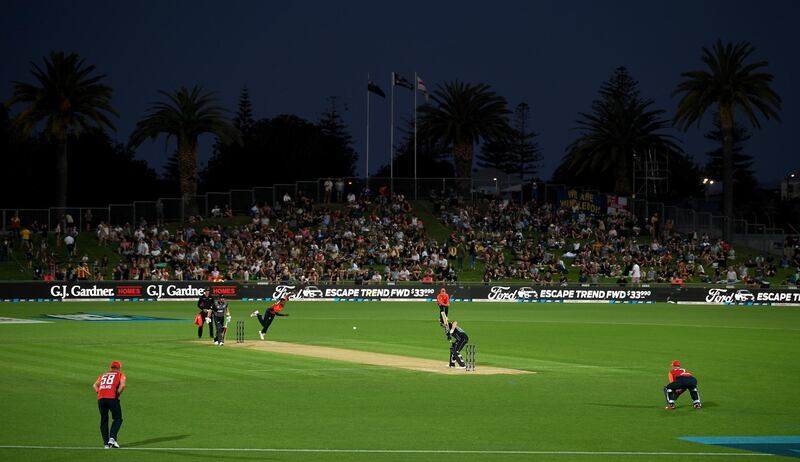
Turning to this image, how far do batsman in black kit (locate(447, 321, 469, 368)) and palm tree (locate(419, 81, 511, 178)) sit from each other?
6485cm

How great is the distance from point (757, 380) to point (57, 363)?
21914 mm

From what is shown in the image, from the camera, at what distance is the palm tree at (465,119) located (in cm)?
9925

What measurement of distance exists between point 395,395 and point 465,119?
7228 centimetres

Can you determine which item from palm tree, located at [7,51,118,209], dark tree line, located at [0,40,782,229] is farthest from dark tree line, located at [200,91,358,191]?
palm tree, located at [7,51,118,209]

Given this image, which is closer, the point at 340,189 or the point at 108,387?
the point at 108,387

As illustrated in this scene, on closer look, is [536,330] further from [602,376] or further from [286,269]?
[286,269]

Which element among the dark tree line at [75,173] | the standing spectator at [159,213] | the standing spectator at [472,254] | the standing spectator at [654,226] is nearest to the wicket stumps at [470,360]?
the standing spectator at [472,254]

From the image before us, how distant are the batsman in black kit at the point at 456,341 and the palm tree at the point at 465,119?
64.9 meters

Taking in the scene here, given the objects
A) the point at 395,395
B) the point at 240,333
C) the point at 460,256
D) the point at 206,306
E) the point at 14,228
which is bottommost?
the point at 395,395

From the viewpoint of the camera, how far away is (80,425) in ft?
77.5

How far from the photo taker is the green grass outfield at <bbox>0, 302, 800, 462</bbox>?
844 inches

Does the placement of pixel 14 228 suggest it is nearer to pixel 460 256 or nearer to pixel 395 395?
pixel 460 256

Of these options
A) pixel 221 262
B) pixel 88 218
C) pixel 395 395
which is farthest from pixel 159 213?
pixel 395 395

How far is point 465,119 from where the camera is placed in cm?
9925
